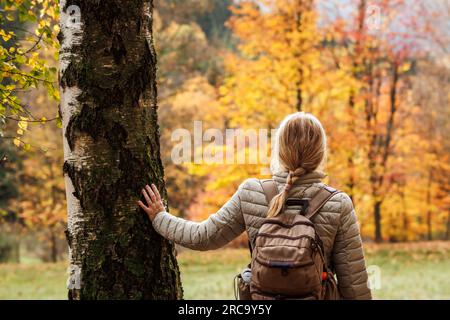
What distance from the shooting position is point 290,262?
2430mm

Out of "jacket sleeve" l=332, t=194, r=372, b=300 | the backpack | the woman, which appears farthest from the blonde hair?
"jacket sleeve" l=332, t=194, r=372, b=300

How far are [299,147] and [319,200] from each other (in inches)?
10.1

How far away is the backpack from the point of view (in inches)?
96.0

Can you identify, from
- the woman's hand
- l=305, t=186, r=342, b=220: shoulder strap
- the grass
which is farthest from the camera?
the grass

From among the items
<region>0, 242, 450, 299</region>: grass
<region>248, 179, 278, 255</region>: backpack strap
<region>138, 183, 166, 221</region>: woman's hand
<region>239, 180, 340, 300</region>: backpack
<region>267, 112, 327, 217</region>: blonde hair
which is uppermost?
<region>267, 112, 327, 217</region>: blonde hair

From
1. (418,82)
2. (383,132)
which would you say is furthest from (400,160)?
(418,82)

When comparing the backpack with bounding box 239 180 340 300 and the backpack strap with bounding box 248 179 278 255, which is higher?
the backpack strap with bounding box 248 179 278 255

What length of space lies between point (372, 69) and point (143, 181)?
16.3 m

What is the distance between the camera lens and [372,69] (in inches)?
714

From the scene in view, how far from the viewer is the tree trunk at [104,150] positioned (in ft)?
9.47

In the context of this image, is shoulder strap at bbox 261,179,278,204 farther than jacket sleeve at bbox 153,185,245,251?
No

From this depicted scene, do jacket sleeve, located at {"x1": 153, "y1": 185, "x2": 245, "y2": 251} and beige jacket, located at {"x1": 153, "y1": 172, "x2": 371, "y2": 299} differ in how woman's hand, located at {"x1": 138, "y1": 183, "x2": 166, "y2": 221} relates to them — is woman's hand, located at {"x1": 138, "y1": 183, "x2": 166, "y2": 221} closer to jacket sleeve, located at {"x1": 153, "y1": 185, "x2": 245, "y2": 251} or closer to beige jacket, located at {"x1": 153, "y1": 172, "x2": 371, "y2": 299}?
jacket sleeve, located at {"x1": 153, "y1": 185, "x2": 245, "y2": 251}

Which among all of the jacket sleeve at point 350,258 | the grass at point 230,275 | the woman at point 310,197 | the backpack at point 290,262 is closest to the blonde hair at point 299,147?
the woman at point 310,197
